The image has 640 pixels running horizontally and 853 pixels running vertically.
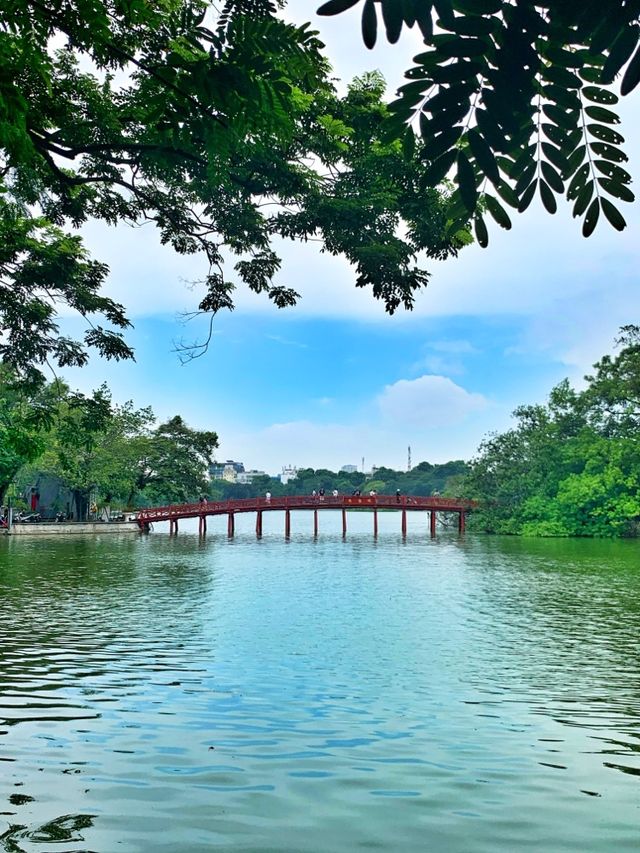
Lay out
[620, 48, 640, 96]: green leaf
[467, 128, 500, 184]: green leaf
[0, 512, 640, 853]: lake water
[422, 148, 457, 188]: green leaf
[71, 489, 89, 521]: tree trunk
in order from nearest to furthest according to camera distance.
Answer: [620, 48, 640, 96]: green leaf
[467, 128, 500, 184]: green leaf
[422, 148, 457, 188]: green leaf
[0, 512, 640, 853]: lake water
[71, 489, 89, 521]: tree trunk

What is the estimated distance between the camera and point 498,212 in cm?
329

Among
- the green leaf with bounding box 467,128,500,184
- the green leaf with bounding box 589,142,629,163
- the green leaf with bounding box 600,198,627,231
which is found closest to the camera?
the green leaf with bounding box 467,128,500,184

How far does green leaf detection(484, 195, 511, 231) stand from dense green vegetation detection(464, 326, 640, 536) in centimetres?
5746

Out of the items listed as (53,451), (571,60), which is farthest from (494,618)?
(53,451)

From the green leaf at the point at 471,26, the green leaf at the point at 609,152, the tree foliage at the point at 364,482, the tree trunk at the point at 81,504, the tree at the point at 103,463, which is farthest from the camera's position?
the tree foliage at the point at 364,482

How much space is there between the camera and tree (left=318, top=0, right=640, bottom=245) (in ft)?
8.63

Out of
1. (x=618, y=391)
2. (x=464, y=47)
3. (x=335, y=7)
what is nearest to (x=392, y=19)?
(x=335, y=7)

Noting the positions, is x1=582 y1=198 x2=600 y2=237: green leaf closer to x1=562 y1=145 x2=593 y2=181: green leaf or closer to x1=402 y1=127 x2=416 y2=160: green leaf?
x1=562 y1=145 x2=593 y2=181: green leaf

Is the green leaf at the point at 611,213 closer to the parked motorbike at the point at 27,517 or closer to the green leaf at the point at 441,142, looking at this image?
the green leaf at the point at 441,142

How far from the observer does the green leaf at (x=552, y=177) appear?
10.3 feet

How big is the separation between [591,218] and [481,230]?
0.43 metres

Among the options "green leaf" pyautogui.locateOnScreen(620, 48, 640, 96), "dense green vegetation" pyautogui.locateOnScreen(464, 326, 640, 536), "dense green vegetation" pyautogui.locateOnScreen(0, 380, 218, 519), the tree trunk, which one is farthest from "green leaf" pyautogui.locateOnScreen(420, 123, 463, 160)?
the tree trunk

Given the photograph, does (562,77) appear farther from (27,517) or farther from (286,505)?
(27,517)

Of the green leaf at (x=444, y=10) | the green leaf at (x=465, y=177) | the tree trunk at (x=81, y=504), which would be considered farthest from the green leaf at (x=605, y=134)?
the tree trunk at (x=81, y=504)
